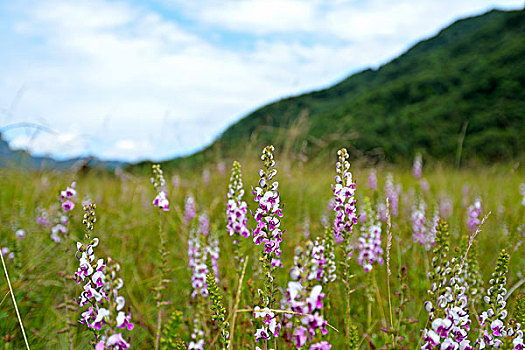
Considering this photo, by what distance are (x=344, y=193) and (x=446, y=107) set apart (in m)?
35.6

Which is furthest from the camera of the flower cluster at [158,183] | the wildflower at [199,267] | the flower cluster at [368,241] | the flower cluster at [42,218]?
the flower cluster at [42,218]

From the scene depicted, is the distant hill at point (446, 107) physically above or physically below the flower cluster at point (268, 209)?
above

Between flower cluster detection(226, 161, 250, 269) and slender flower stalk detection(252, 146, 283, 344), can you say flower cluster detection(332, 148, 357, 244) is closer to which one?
slender flower stalk detection(252, 146, 283, 344)

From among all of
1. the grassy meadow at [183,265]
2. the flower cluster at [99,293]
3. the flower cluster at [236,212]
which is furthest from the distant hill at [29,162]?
the flower cluster at [99,293]

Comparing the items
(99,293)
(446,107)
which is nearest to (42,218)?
(99,293)

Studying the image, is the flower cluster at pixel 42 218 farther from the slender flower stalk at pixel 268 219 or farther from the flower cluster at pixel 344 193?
the flower cluster at pixel 344 193

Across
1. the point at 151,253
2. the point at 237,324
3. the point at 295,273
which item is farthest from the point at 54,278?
the point at 295,273

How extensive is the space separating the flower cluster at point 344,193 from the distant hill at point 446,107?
18815mm

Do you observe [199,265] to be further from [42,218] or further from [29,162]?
[29,162]

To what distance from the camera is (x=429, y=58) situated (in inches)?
1842

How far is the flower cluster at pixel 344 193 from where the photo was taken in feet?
6.42

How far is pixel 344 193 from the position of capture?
2.01 meters

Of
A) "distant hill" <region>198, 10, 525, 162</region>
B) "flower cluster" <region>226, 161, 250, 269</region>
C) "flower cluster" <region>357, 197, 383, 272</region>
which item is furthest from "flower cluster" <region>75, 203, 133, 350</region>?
"distant hill" <region>198, 10, 525, 162</region>

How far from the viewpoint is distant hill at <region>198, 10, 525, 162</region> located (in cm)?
2673
